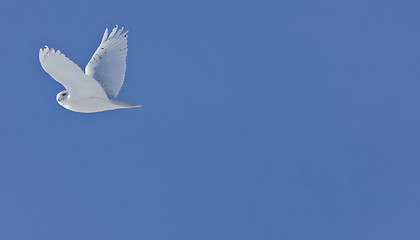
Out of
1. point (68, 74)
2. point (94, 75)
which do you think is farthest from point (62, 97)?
point (68, 74)

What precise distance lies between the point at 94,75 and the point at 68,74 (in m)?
4.13

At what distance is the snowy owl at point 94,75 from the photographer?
68.9 ft

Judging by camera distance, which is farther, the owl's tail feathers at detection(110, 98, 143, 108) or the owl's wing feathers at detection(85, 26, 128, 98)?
the owl's wing feathers at detection(85, 26, 128, 98)

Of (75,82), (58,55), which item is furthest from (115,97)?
(58,55)

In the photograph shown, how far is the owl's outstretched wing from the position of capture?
813 inches

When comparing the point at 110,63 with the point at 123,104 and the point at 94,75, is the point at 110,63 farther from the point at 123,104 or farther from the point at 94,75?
the point at 123,104

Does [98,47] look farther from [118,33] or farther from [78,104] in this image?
[78,104]

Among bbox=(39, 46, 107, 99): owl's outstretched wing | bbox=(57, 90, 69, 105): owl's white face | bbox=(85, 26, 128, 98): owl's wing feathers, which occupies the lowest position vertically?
bbox=(39, 46, 107, 99): owl's outstretched wing

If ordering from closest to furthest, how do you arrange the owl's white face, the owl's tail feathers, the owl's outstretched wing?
1. the owl's outstretched wing
2. the owl's tail feathers
3. the owl's white face

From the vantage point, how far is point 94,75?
2577 cm

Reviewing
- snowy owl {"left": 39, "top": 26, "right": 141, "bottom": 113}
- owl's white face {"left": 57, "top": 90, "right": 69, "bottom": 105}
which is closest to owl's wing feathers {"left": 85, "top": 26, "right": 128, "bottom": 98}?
snowy owl {"left": 39, "top": 26, "right": 141, "bottom": 113}

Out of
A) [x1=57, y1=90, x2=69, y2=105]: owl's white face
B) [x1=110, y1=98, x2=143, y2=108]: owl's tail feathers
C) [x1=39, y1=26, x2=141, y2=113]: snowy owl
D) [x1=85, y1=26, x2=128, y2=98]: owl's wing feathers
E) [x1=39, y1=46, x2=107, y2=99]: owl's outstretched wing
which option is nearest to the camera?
[x1=39, y1=46, x2=107, y2=99]: owl's outstretched wing

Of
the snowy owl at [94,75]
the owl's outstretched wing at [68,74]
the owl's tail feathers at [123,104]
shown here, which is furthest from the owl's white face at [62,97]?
the owl's tail feathers at [123,104]

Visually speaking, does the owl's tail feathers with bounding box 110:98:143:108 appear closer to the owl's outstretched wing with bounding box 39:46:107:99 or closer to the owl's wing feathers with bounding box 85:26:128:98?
the owl's outstretched wing with bounding box 39:46:107:99
